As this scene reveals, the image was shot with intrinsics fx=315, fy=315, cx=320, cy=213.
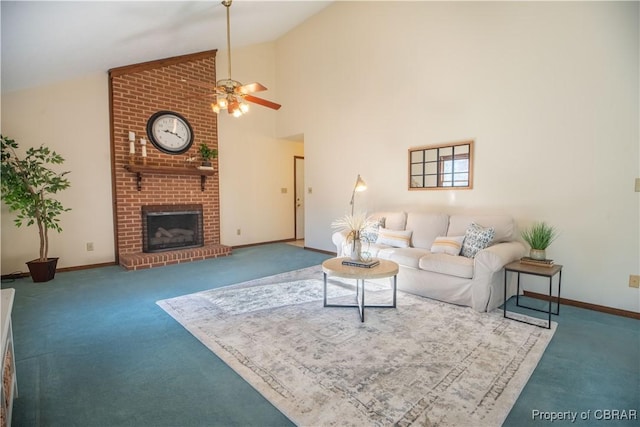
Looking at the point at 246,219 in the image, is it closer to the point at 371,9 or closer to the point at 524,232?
the point at 371,9

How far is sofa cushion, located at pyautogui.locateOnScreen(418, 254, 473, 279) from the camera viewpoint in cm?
310

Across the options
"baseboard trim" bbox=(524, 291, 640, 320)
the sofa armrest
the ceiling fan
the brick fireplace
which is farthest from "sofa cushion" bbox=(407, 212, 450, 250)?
the brick fireplace

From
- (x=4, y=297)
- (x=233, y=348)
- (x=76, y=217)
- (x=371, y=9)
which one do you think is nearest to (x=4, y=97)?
(x=76, y=217)

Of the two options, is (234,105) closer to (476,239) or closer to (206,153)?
(206,153)

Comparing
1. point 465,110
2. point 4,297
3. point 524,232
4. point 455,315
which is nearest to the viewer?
point 4,297

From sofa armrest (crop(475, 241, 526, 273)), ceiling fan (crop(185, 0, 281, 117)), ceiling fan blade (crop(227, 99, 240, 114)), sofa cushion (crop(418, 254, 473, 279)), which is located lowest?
sofa cushion (crop(418, 254, 473, 279))

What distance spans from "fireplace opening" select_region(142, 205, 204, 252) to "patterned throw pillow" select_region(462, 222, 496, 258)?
447 centimetres

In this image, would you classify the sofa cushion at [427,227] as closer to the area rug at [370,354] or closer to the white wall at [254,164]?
the area rug at [370,354]

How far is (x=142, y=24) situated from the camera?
3586 mm

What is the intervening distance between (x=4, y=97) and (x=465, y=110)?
5930mm

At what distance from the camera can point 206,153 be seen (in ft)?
18.4

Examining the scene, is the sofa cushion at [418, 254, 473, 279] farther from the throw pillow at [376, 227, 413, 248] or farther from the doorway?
the doorway

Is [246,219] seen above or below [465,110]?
below

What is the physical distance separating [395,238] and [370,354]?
2100 mm
